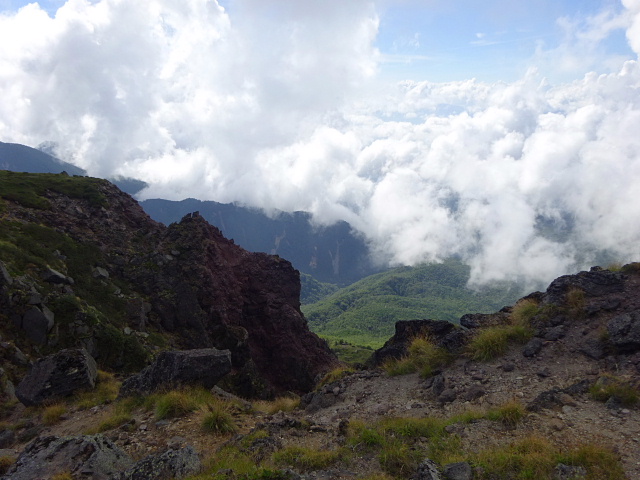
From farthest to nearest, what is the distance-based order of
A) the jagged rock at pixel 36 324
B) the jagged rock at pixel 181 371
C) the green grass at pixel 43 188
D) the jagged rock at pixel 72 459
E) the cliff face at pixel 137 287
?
the green grass at pixel 43 188, the cliff face at pixel 137 287, the jagged rock at pixel 36 324, the jagged rock at pixel 181 371, the jagged rock at pixel 72 459

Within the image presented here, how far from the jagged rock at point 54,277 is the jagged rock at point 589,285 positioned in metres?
32.9

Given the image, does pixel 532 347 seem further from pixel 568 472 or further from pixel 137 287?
pixel 137 287

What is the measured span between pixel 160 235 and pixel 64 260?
1405 centimetres

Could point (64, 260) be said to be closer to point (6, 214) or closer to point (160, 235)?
point (6, 214)

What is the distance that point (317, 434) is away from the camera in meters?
11.5

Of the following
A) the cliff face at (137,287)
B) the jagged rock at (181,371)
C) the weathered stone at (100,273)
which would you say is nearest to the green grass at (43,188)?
the cliff face at (137,287)

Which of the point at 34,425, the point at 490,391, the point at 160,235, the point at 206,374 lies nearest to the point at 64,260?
the point at 160,235

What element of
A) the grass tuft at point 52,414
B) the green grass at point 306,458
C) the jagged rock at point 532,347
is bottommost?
the grass tuft at point 52,414

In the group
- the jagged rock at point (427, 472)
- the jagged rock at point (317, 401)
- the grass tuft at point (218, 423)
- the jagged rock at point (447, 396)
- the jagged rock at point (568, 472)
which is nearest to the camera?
the jagged rock at point (568, 472)

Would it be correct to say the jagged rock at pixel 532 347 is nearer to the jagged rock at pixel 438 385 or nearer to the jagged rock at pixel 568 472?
the jagged rock at pixel 438 385

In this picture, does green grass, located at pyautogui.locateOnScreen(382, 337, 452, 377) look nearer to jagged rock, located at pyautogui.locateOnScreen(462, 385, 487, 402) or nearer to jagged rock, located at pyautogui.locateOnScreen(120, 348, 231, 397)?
jagged rock, located at pyautogui.locateOnScreen(462, 385, 487, 402)

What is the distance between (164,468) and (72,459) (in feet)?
10.1

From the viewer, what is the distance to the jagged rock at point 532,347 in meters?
13.6

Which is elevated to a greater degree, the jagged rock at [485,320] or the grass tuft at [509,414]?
the jagged rock at [485,320]
